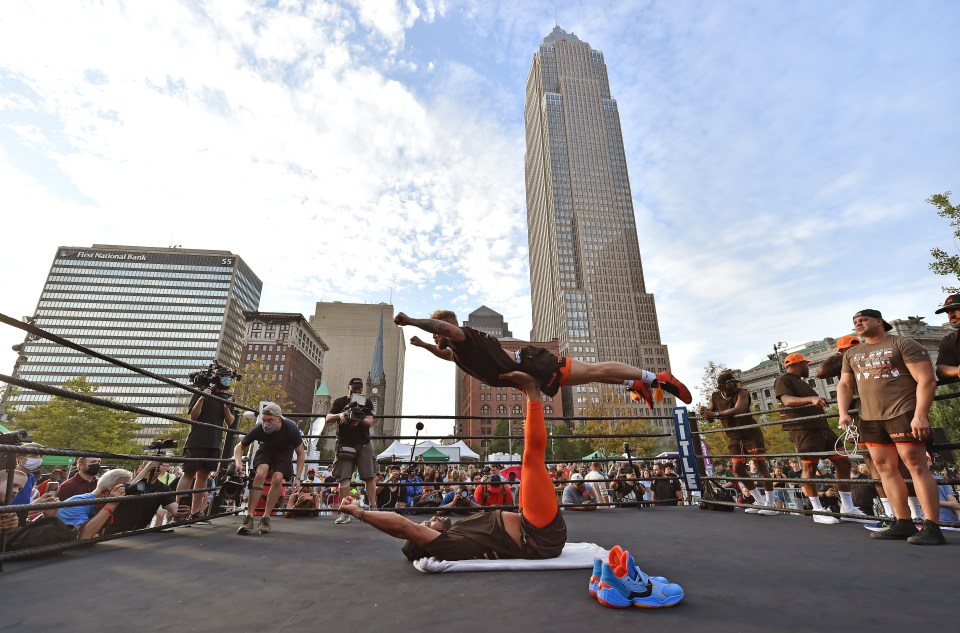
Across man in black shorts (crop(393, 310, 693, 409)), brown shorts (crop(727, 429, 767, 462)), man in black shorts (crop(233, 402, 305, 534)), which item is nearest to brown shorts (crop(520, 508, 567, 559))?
man in black shorts (crop(393, 310, 693, 409))

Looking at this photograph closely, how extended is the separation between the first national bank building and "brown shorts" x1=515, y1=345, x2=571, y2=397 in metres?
99.4

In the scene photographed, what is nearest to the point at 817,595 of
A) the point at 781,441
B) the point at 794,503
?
the point at 794,503

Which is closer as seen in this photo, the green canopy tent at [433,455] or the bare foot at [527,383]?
the bare foot at [527,383]

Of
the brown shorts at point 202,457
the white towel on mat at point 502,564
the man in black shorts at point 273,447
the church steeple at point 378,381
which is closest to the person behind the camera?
the white towel on mat at point 502,564

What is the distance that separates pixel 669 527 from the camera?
3912 millimetres

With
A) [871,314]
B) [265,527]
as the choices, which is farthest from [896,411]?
[265,527]

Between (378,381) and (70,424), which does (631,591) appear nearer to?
(70,424)

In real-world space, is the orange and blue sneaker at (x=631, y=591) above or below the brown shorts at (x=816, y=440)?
below

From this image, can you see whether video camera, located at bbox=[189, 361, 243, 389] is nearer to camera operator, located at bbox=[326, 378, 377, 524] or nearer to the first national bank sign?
camera operator, located at bbox=[326, 378, 377, 524]

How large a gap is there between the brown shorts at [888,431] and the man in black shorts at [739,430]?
1.99 meters

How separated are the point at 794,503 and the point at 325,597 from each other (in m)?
11.5

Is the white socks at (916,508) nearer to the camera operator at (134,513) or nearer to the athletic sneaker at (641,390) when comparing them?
the athletic sneaker at (641,390)

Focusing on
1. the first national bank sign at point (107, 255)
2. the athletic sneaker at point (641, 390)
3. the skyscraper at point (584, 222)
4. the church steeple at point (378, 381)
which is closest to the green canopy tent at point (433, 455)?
the athletic sneaker at point (641, 390)

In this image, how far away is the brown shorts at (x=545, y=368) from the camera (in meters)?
3.34
